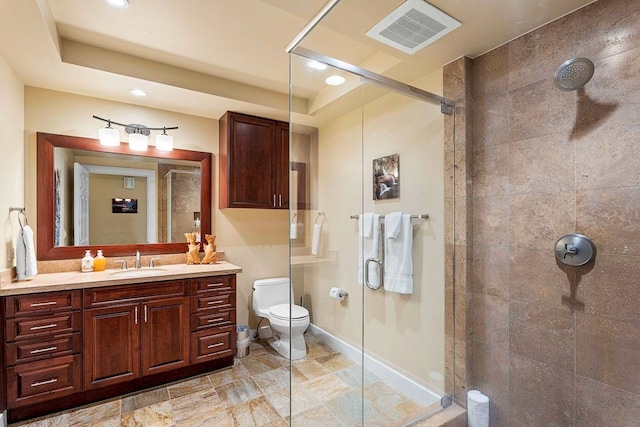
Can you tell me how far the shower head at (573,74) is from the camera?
1444mm

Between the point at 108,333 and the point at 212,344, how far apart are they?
2.60 ft

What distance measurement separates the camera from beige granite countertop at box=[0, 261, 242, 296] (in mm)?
2002

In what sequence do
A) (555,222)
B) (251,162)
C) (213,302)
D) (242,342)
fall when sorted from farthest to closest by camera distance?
(251,162)
(242,342)
(213,302)
(555,222)

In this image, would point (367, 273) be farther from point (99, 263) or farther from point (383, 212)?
point (99, 263)

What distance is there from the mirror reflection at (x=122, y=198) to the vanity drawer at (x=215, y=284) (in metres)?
0.68

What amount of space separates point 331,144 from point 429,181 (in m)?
0.77

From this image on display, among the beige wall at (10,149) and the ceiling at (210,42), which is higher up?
the ceiling at (210,42)

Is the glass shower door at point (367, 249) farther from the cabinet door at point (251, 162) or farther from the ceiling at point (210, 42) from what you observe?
the cabinet door at point (251, 162)

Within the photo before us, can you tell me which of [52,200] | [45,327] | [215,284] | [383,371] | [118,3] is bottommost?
[383,371]

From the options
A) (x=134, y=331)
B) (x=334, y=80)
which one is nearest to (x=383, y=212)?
(x=334, y=80)

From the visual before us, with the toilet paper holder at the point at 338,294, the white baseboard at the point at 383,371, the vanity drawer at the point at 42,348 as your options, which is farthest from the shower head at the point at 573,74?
the vanity drawer at the point at 42,348

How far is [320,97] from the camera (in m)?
2.27

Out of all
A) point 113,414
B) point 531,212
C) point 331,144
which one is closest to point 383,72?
point 331,144

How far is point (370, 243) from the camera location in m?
2.27
